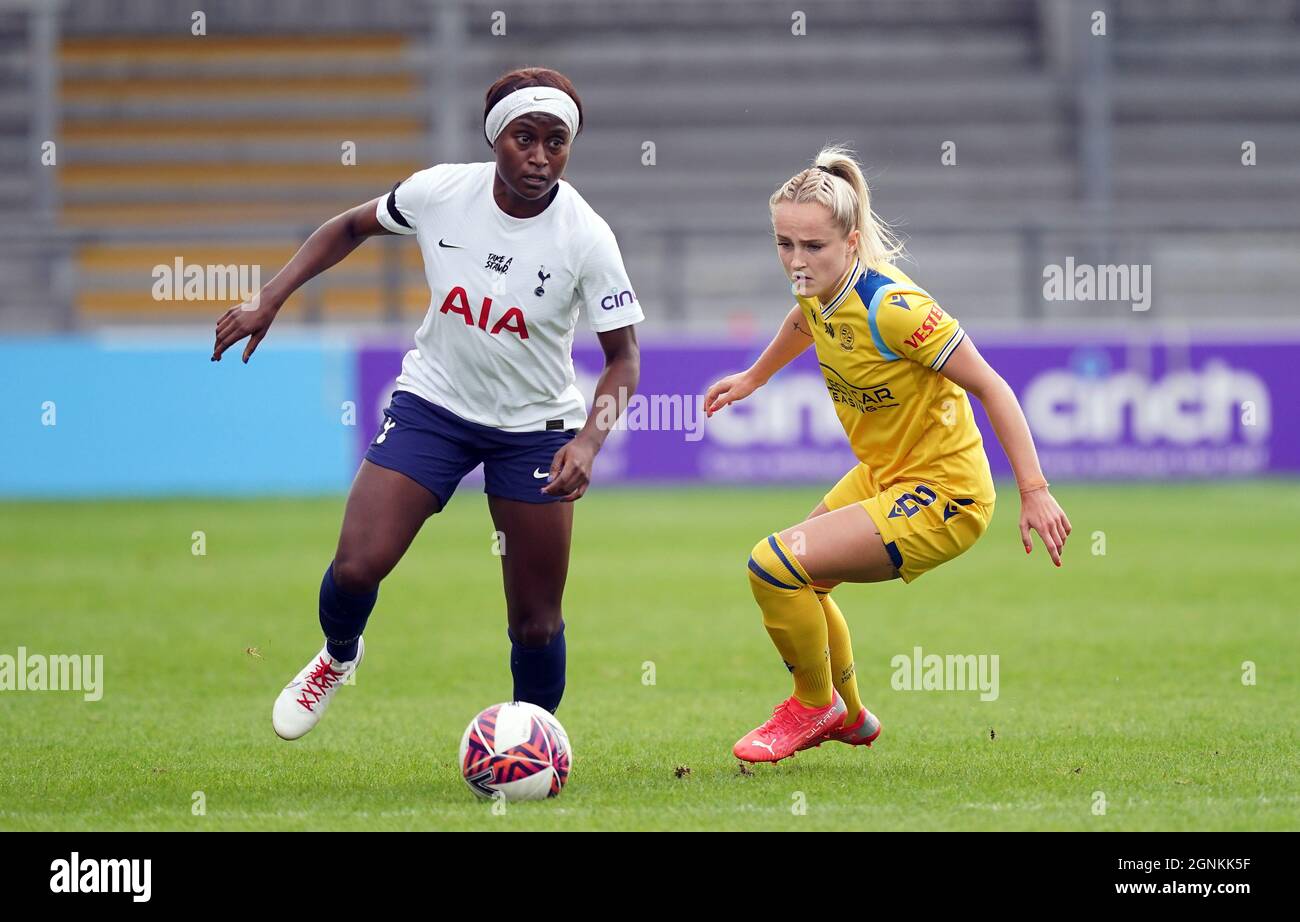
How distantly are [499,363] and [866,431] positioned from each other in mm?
1233

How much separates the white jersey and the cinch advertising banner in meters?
9.63

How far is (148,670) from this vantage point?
792 centimetres

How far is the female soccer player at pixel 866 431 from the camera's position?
5363mm

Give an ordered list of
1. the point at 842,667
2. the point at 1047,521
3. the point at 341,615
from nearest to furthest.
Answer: the point at 1047,521 → the point at 341,615 → the point at 842,667

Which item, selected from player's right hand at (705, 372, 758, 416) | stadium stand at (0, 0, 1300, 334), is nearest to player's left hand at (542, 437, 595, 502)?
player's right hand at (705, 372, 758, 416)

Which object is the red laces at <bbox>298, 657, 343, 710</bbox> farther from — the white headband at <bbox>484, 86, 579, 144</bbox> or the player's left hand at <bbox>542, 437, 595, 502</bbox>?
the white headband at <bbox>484, 86, 579, 144</bbox>

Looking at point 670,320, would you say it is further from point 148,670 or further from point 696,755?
point 696,755

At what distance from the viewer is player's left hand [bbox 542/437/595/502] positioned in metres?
5.24

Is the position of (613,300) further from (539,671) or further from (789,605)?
(539,671)

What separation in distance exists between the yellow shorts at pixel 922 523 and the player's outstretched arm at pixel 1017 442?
322 millimetres

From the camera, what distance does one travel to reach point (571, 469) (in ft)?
17.2
